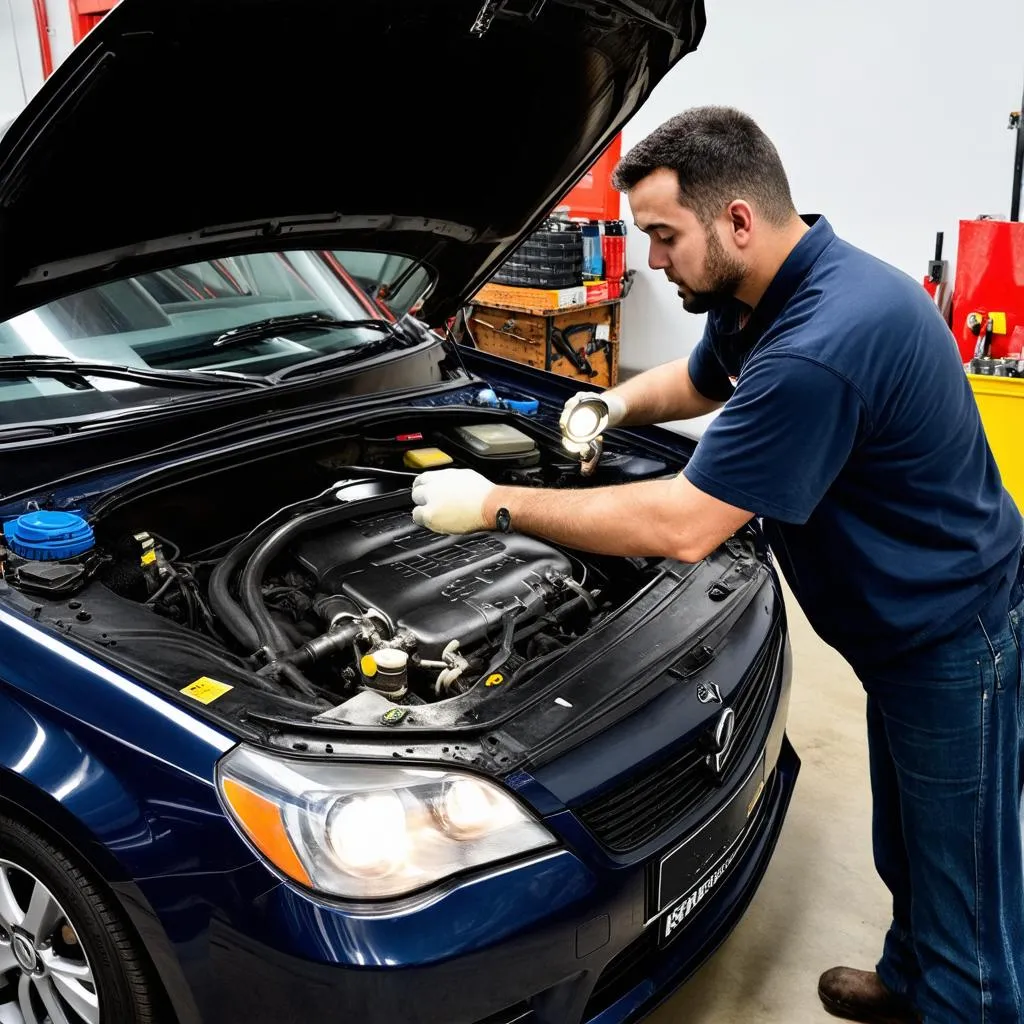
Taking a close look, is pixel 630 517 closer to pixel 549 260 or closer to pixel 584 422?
pixel 584 422

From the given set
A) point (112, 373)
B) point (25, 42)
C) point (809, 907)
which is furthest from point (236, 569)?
point (25, 42)

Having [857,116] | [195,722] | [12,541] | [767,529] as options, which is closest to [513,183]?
[767,529]

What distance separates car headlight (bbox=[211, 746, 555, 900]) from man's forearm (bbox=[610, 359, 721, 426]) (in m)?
1.18

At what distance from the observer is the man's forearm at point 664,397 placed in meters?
2.15

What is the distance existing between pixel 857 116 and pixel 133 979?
5.37m

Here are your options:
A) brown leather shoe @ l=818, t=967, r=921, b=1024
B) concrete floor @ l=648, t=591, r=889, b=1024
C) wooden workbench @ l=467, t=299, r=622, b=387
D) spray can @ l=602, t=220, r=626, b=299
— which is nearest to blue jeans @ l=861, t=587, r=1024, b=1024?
brown leather shoe @ l=818, t=967, r=921, b=1024

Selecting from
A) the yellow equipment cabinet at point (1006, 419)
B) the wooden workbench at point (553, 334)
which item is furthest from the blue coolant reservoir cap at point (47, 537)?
the wooden workbench at point (553, 334)

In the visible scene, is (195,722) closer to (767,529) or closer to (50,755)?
(50,755)

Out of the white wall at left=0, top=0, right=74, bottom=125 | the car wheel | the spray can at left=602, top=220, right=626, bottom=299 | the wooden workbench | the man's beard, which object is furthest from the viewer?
the white wall at left=0, top=0, right=74, bottom=125

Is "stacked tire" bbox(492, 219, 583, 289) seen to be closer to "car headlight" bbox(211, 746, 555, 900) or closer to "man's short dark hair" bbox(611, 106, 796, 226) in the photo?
"man's short dark hair" bbox(611, 106, 796, 226)

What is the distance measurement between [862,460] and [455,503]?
0.67m

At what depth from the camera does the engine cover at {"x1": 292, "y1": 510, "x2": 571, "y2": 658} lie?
1689 millimetres

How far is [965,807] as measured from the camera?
1.53 m

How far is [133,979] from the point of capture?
1263 millimetres
